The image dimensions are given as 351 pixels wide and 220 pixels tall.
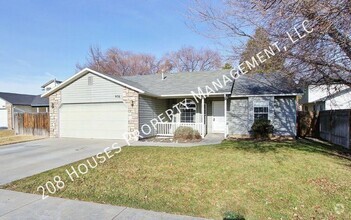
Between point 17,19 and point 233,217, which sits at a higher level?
point 17,19

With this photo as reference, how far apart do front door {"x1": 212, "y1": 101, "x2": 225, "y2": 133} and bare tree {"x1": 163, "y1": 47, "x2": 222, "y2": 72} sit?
19.6m

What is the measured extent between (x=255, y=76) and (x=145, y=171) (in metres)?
13.8

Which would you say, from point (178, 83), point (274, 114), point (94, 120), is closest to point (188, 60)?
point (178, 83)

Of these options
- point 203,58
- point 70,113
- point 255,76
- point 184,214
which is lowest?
point 184,214

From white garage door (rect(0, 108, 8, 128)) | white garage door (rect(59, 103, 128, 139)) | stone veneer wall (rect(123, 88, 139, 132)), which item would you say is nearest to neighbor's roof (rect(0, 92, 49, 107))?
white garage door (rect(0, 108, 8, 128))

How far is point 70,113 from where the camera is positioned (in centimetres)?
1555

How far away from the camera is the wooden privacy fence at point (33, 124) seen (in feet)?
55.5

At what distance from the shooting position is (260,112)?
15625 millimetres

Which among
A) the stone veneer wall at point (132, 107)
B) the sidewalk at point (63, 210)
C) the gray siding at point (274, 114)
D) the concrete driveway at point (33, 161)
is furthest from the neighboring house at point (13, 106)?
the sidewalk at point (63, 210)

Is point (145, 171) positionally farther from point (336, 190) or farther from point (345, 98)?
point (345, 98)

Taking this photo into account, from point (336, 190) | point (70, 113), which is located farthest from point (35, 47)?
point (336, 190)

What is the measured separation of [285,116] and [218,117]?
435 cm

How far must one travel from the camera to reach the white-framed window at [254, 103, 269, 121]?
1549cm

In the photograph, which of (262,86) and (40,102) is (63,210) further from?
(40,102)
